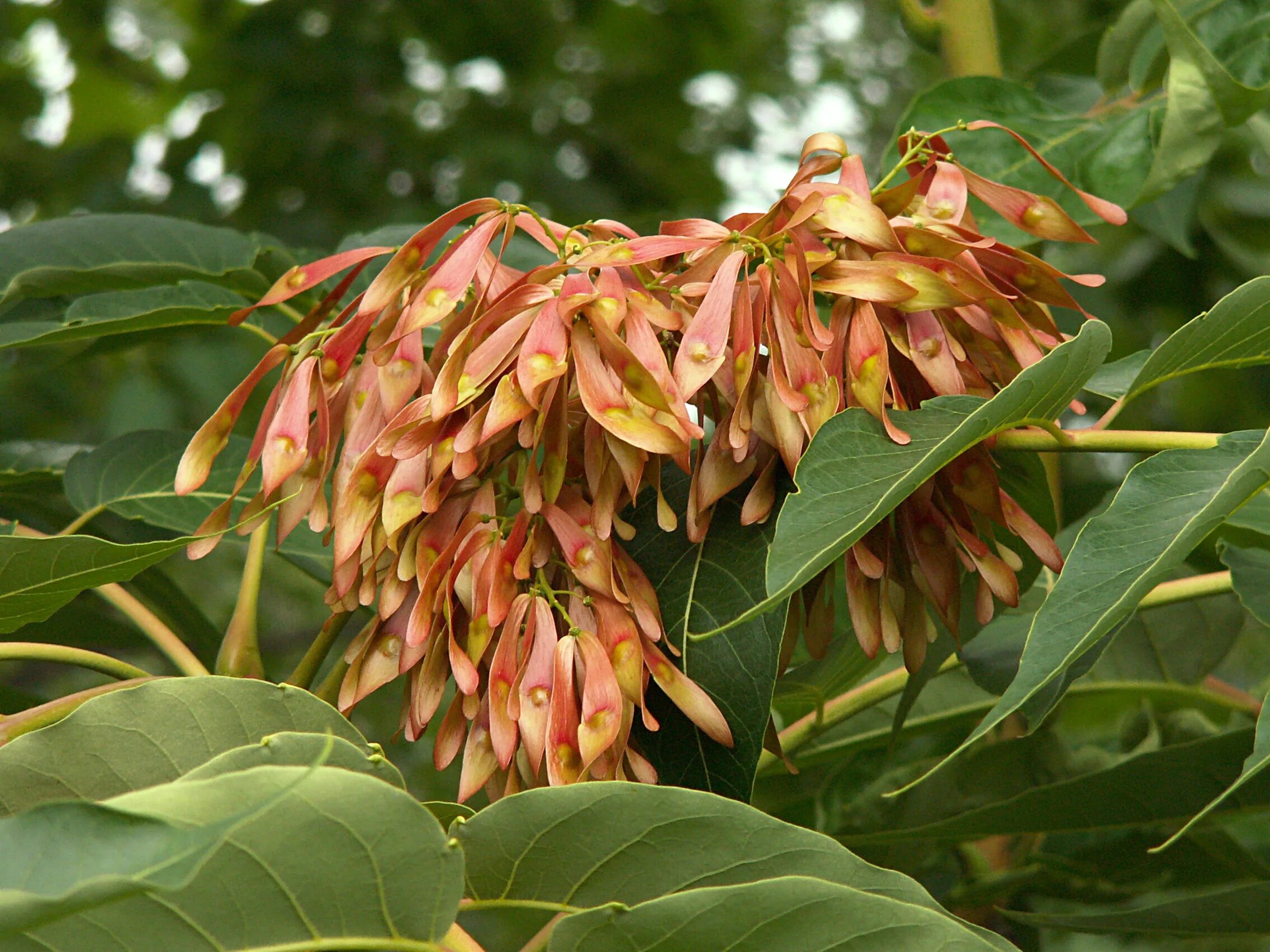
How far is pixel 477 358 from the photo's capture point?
0.51 m

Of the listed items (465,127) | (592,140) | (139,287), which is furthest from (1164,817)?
(592,140)

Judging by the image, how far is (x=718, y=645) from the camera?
1.77 feet

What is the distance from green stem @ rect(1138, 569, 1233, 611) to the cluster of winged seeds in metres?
0.19

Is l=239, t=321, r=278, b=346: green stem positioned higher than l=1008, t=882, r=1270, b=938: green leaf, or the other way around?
l=239, t=321, r=278, b=346: green stem

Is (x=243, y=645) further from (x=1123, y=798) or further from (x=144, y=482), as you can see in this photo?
(x=1123, y=798)

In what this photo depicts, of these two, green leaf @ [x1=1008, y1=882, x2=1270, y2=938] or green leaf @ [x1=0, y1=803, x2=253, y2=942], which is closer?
green leaf @ [x1=0, y1=803, x2=253, y2=942]

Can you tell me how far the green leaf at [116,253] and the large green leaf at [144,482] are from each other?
12 centimetres

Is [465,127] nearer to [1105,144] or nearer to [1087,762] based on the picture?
[1105,144]

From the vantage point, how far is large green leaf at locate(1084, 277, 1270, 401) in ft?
1.76

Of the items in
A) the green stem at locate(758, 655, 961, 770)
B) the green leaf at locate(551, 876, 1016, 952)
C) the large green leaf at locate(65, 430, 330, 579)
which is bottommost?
the green stem at locate(758, 655, 961, 770)

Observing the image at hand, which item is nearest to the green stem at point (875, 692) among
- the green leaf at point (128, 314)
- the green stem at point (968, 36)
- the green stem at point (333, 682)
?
the green stem at point (333, 682)

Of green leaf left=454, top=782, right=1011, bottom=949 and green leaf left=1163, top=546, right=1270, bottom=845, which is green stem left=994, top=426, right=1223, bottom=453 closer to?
green leaf left=1163, top=546, right=1270, bottom=845

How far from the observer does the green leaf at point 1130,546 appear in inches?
17.4

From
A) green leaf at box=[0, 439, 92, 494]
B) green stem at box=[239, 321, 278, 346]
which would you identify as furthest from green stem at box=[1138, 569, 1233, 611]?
green leaf at box=[0, 439, 92, 494]
